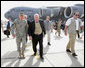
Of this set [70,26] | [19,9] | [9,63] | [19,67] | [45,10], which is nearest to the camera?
[19,67]

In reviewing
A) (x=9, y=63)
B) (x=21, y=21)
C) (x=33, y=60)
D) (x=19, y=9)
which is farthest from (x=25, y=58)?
(x=19, y=9)

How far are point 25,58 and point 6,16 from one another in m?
25.9

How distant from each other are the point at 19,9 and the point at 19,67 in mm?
25918

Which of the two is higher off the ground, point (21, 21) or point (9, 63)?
point (21, 21)

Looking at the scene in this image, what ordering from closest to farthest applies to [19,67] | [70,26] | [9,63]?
[19,67] → [9,63] → [70,26]

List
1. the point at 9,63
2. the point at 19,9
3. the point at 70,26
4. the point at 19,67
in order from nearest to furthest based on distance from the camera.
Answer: the point at 19,67, the point at 9,63, the point at 70,26, the point at 19,9

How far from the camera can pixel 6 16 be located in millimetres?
32719

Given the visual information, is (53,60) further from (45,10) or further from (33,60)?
(45,10)

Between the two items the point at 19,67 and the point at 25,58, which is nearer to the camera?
the point at 19,67

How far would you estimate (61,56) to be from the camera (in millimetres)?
8094

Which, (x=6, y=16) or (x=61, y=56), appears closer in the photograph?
(x=61, y=56)

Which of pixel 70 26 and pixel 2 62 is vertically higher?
pixel 70 26

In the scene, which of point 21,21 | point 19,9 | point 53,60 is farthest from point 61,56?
point 19,9

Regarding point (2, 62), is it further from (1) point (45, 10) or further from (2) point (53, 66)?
(1) point (45, 10)
